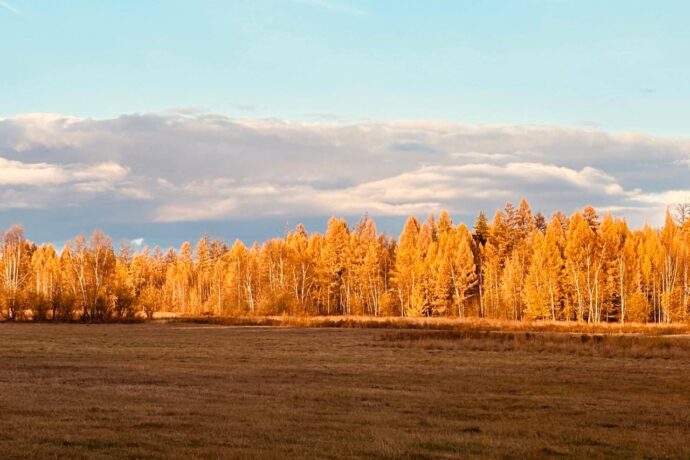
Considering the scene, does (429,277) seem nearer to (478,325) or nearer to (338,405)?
(478,325)

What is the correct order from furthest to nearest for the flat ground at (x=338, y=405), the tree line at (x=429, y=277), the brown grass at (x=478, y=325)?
the tree line at (x=429, y=277), the brown grass at (x=478, y=325), the flat ground at (x=338, y=405)

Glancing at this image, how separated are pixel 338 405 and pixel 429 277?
97653 millimetres

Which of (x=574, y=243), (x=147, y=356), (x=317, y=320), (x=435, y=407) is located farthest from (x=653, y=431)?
(x=574, y=243)

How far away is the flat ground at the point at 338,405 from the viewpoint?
603 inches

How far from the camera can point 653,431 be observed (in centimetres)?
1803

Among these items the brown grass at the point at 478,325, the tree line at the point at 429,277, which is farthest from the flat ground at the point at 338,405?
the tree line at the point at 429,277

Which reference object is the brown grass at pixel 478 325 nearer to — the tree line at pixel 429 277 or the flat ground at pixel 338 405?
the tree line at pixel 429 277

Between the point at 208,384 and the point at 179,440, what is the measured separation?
11.6 m

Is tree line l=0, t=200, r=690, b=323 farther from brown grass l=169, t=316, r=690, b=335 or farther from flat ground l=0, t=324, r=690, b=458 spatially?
flat ground l=0, t=324, r=690, b=458

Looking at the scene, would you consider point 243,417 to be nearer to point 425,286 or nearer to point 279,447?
point 279,447

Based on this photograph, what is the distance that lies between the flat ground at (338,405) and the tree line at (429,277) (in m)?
64.4

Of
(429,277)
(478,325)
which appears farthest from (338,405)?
(429,277)

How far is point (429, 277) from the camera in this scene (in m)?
119

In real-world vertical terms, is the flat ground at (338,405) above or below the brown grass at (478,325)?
above
